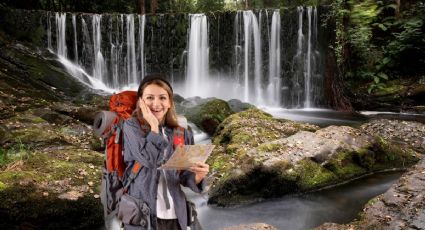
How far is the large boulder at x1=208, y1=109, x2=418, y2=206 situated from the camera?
6430 mm

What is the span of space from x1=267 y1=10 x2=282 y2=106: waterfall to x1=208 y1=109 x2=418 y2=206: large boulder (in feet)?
30.3

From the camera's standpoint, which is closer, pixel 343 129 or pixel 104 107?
pixel 343 129

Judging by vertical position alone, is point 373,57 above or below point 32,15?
below

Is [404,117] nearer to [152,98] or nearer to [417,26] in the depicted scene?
[417,26]

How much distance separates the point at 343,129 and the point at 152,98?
665 cm

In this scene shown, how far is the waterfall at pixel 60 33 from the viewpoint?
56.7 feet

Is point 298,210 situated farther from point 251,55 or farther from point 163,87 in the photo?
point 251,55

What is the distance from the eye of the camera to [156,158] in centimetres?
215

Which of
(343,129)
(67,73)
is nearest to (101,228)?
(343,129)

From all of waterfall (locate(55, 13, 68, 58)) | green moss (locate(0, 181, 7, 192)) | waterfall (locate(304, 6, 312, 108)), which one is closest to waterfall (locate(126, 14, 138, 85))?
waterfall (locate(55, 13, 68, 58))

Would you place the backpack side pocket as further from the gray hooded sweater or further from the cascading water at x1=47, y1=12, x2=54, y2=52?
the cascading water at x1=47, y1=12, x2=54, y2=52

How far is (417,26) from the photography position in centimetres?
1540

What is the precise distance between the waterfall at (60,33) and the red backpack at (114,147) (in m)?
16.6

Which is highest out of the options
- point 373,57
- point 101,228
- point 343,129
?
point 373,57
